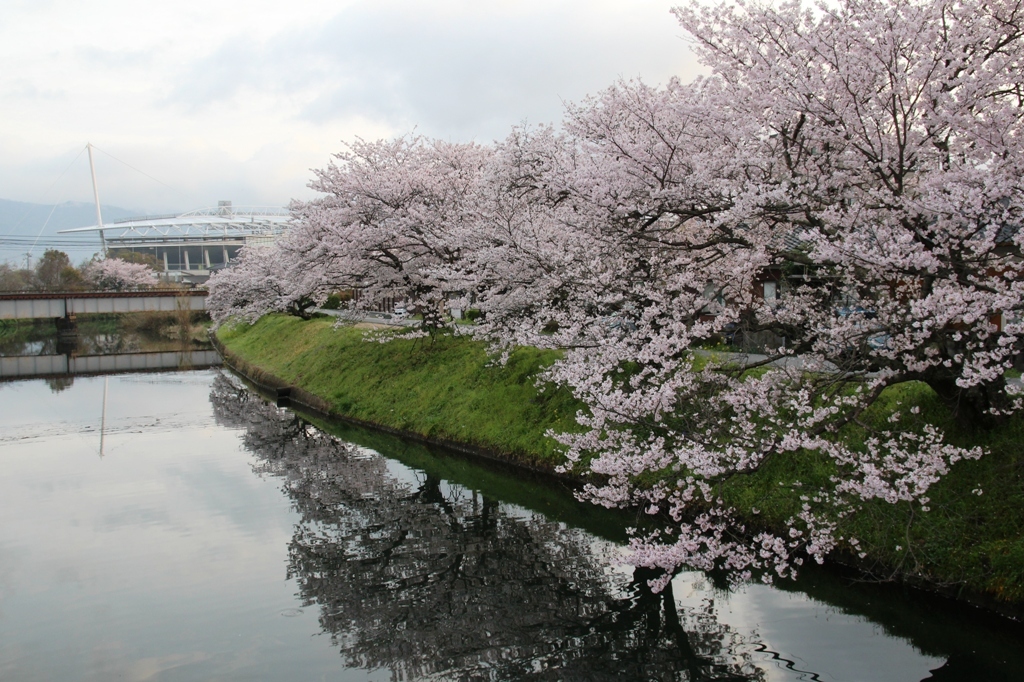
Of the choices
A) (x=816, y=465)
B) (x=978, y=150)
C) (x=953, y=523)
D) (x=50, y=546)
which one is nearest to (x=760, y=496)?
(x=816, y=465)

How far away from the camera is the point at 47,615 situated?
36.4ft

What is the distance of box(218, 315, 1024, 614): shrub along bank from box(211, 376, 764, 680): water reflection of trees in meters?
2.48

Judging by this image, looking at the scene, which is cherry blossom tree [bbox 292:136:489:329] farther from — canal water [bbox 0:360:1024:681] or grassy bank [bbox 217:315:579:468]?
canal water [bbox 0:360:1024:681]

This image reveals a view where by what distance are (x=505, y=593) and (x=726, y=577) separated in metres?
3.39

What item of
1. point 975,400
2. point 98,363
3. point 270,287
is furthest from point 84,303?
point 975,400

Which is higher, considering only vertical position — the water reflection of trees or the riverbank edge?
the riverbank edge

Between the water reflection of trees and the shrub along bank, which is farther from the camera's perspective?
the shrub along bank

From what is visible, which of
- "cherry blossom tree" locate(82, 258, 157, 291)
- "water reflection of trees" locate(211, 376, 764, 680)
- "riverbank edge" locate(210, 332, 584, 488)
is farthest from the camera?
"cherry blossom tree" locate(82, 258, 157, 291)

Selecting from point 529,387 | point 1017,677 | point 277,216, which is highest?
point 277,216

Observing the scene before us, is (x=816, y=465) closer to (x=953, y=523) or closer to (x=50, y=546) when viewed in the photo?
(x=953, y=523)

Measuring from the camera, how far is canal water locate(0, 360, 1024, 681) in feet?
31.0

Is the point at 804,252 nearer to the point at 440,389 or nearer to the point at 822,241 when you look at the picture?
the point at 822,241

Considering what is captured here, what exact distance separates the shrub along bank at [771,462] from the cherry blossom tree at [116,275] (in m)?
56.1

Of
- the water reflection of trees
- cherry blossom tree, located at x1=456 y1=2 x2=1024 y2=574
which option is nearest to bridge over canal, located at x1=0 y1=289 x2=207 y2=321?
the water reflection of trees
